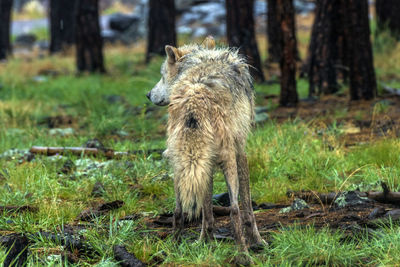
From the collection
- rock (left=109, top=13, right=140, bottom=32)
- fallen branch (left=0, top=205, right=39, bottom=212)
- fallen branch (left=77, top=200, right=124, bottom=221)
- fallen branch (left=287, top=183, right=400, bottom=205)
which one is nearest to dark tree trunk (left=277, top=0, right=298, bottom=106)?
fallen branch (left=287, top=183, right=400, bottom=205)

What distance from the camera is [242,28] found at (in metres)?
13.2

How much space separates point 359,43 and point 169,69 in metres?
6.17

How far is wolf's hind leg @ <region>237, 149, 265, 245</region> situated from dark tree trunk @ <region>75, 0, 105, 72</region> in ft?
44.5

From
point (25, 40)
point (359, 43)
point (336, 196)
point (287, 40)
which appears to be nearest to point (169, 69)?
point (336, 196)

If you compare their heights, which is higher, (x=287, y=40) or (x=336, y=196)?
(x=287, y=40)

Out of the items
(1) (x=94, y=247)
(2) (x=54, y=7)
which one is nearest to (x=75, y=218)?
(1) (x=94, y=247)

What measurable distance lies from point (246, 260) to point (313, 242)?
49cm

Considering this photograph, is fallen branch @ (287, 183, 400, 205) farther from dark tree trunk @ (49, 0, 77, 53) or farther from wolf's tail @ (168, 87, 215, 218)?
dark tree trunk @ (49, 0, 77, 53)

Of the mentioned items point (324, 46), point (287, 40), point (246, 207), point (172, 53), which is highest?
point (287, 40)

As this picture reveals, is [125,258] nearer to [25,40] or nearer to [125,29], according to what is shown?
[125,29]

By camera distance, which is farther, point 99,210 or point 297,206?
point 99,210

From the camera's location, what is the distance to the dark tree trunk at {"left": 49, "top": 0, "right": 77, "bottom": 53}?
79.6 feet

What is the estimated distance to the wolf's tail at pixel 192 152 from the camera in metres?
3.99

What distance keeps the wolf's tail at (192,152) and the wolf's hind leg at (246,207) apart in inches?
20.1
